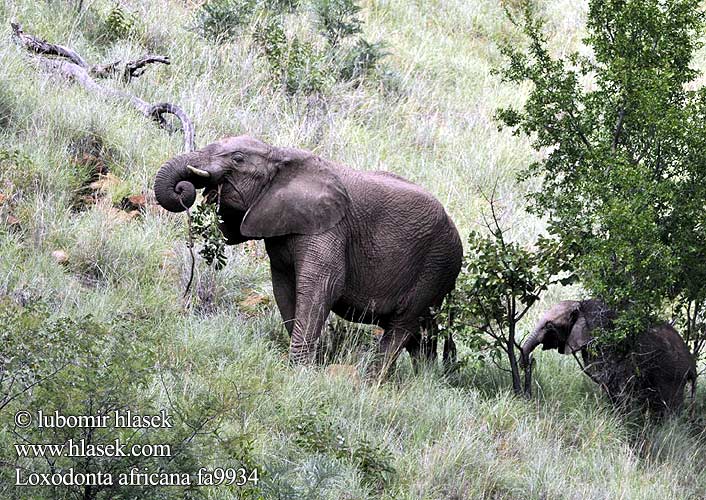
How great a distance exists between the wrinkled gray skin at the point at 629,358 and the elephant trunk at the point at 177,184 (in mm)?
2941

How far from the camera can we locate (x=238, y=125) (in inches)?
543

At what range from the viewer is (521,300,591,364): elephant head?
31.9ft

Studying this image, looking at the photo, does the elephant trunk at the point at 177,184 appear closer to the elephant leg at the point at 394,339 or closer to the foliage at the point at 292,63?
the elephant leg at the point at 394,339

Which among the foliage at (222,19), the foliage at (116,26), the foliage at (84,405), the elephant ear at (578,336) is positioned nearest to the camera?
the foliage at (84,405)

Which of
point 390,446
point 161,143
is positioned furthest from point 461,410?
point 161,143

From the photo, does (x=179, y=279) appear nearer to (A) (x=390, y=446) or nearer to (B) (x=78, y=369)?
(A) (x=390, y=446)

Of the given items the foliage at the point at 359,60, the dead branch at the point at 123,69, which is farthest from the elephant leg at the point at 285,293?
the foliage at the point at 359,60

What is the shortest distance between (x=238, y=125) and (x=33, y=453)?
7929 mm

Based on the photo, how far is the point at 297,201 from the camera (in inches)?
349

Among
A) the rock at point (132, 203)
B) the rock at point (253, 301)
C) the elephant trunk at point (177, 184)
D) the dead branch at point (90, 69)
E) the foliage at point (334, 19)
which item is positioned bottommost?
the rock at point (253, 301)

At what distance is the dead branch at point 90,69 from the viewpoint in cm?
1320

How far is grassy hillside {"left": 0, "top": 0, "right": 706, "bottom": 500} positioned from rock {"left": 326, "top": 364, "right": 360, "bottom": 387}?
0.12ft

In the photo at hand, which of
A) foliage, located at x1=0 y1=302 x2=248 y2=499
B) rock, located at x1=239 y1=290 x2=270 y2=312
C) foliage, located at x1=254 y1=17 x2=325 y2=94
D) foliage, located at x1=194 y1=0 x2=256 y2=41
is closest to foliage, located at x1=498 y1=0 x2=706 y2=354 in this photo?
rock, located at x1=239 y1=290 x2=270 y2=312

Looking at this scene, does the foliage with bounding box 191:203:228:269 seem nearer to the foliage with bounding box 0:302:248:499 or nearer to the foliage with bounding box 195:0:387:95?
the foliage with bounding box 0:302:248:499
